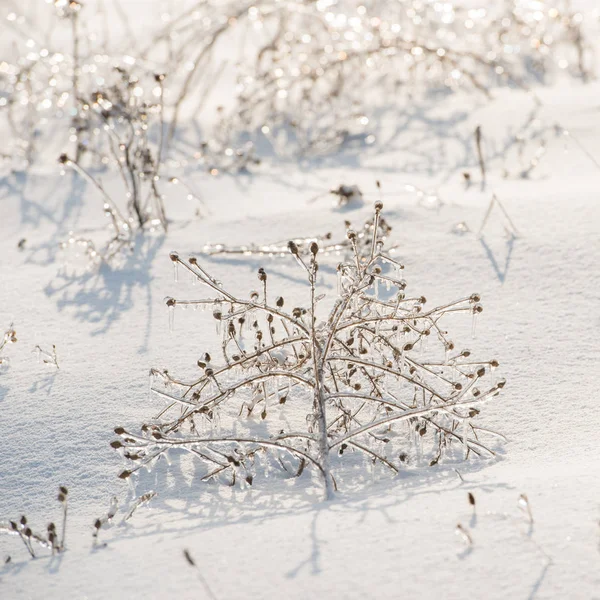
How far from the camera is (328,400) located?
2549 mm

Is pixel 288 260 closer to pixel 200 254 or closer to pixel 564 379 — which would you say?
pixel 200 254

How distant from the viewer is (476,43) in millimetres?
7266

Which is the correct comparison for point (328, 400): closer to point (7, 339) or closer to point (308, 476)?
point (308, 476)

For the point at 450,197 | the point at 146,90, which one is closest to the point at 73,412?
the point at 450,197

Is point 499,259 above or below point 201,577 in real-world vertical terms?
above

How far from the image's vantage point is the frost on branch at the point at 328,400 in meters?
2.13

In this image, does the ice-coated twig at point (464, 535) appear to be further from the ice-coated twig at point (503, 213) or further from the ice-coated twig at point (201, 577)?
the ice-coated twig at point (503, 213)

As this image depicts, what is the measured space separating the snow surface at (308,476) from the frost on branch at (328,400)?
104 millimetres

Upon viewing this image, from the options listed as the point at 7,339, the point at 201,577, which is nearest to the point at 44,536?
the point at 201,577

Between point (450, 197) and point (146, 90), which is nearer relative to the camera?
point (450, 197)

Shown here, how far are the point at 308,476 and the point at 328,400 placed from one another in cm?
34

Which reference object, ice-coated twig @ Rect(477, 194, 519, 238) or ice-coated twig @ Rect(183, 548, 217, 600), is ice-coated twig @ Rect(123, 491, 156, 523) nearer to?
ice-coated twig @ Rect(183, 548, 217, 600)

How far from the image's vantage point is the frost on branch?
2.13m

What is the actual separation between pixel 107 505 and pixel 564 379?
58.3 inches
